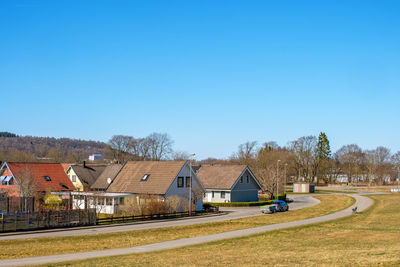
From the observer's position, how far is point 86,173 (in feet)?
228

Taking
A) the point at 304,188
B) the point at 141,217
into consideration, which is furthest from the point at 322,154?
the point at 141,217

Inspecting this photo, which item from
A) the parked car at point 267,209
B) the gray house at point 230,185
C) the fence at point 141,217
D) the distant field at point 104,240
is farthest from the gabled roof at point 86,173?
the distant field at point 104,240

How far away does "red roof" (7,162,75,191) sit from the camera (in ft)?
190

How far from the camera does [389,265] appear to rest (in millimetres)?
17891

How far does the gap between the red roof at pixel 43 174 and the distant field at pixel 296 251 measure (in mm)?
36173

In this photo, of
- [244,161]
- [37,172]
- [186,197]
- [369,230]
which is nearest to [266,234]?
[369,230]

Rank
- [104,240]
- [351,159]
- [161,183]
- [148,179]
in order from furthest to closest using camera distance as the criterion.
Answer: [351,159] < [148,179] < [161,183] < [104,240]

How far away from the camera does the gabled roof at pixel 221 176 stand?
65250 mm

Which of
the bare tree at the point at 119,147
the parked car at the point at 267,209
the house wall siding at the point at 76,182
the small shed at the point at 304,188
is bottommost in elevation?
the small shed at the point at 304,188

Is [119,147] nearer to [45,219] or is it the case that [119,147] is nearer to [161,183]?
[161,183]

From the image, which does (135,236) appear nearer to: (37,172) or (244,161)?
(37,172)

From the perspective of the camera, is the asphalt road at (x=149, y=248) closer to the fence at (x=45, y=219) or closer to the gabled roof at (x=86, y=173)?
the fence at (x=45, y=219)

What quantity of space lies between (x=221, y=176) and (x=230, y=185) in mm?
3494

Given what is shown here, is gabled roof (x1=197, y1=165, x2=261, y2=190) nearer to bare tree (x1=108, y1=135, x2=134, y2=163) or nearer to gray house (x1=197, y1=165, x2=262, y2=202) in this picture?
gray house (x1=197, y1=165, x2=262, y2=202)
